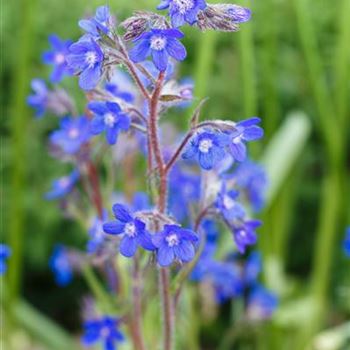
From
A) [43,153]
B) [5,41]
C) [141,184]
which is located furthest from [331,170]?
[5,41]

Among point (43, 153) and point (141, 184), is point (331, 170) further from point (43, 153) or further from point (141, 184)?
point (43, 153)

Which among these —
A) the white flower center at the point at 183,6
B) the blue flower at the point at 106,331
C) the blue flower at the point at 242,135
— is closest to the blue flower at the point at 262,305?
the blue flower at the point at 106,331

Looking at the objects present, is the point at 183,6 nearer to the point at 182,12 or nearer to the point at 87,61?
the point at 182,12

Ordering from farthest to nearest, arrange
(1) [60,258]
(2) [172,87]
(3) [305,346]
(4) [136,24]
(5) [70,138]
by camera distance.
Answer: (3) [305,346]
(1) [60,258]
(5) [70,138]
(2) [172,87]
(4) [136,24]

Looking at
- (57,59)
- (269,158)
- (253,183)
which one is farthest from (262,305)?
(57,59)

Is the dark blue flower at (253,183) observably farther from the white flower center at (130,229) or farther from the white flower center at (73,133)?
the white flower center at (130,229)

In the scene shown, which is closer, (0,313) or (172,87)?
(172,87)
